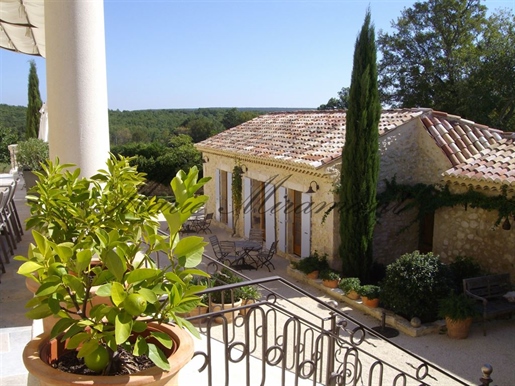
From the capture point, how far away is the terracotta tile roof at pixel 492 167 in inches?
382

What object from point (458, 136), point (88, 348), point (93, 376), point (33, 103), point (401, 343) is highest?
point (33, 103)

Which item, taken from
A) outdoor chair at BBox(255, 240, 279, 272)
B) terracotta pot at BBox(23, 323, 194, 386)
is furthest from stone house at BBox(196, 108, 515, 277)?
terracotta pot at BBox(23, 323, 194, 386)

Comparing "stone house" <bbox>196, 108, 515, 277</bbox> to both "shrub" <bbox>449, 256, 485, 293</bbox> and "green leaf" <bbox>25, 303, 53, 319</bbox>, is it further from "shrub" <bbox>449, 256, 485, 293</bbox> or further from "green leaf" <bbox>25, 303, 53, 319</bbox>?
"green leaf" <bbox>25, 303, 53, 319</bbox>

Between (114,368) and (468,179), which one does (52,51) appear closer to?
(114,368)

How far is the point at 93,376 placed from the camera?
6.23 ft

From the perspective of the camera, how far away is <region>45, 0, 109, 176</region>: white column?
361cm

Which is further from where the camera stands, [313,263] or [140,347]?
[313,263]

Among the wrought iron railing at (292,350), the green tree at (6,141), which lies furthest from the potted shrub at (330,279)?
the green tree at (6,141)

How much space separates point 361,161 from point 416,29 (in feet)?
56.9

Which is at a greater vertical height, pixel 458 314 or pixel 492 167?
pixel 492 167

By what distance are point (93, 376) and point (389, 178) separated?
441 inches

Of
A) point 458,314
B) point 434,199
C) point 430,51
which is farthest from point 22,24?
point 430,51

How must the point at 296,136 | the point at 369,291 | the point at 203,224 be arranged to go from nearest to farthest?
the point at 369,291
the point at 296,136
the point at 203,224

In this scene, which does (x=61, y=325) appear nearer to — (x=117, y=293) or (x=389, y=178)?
(x=117, y=293)
